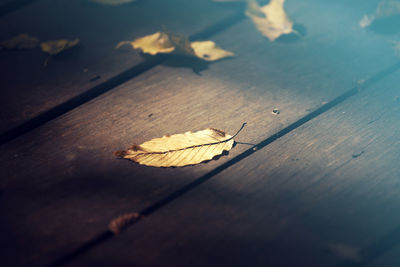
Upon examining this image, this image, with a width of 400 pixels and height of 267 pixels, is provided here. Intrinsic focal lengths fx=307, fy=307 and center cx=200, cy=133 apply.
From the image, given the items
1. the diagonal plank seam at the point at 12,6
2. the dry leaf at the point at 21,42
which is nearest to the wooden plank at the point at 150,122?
the dry leaf at the point at 21,42

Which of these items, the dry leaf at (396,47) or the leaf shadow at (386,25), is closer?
the dry leaf at (396,47)

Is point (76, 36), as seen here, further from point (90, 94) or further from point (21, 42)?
point (90, 94)

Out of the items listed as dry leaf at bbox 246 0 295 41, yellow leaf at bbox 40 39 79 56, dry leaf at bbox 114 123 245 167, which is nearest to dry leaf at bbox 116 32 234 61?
yellow leaf at bbox 40 39 79 56

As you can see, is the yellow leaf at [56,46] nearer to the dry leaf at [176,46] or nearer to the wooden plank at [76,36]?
the wooden plank at [76,36]

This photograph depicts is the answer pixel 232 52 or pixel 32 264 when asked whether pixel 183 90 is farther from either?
pixel 32 264

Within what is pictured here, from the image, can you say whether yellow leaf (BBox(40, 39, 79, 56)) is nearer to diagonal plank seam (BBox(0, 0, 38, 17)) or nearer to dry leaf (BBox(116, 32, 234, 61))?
dry leaf (BBox(116, 32, 234, 61))
